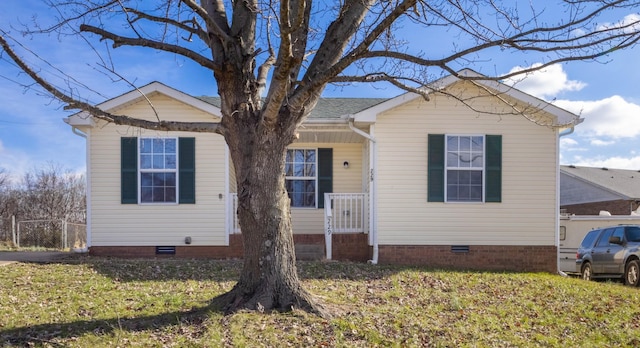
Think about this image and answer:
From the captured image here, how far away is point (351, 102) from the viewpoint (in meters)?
14.4

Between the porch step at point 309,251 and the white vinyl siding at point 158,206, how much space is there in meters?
1.77

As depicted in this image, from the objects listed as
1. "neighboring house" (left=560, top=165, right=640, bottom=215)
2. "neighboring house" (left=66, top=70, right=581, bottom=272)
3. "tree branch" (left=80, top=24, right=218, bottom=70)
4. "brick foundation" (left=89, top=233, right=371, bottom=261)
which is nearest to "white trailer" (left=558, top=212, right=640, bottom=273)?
"neighboring house" (left=66, top=70, right=581, bottom=272)

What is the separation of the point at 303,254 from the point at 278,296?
6542 millimetres

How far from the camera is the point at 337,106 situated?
13609 mm

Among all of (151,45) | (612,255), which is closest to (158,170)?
(151,45)

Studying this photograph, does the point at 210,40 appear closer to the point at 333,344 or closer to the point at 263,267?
the point at 263,267

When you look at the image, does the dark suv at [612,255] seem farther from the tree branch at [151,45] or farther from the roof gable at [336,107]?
the tree branch at [151,45]

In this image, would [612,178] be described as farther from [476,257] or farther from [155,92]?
[155,92]

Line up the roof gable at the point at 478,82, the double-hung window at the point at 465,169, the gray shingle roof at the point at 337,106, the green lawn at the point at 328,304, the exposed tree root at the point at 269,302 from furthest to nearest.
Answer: the gray shingle roof at the point at 337,106 < the double-hung window at the point at 465,169 < the roof gable at the point at 478,82 < the exposed tree root at the point at 269,302 < the green lawn at the point at 328,304

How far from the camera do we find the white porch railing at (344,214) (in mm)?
11531

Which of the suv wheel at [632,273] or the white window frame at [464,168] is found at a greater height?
the white window frame at [464,168]

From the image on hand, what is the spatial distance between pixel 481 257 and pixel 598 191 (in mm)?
18703

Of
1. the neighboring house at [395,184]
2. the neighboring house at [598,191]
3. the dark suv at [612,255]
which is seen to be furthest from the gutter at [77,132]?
the neighboring house at [598,191]

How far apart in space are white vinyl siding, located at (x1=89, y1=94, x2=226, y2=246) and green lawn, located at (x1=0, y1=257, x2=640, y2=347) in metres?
1.84
